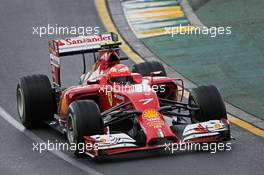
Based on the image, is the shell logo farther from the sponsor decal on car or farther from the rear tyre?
the rear tyre

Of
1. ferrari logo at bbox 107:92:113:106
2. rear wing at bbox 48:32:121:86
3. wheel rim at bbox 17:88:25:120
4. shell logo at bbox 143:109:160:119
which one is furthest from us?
rear wing at bbox 48:32:121:86

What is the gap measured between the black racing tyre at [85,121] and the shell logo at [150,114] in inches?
28.4

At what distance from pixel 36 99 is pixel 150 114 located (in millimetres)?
2733

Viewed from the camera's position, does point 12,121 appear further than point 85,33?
No

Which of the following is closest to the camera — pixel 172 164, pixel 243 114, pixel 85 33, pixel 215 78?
pixel 172 164

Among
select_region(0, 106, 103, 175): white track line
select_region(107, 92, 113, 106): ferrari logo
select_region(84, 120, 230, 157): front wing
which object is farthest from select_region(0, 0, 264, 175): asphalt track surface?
select_region(107, 92, 113, 106): ferrari logo

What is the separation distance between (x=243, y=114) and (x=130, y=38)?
6757 mm

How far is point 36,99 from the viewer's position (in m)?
16.8

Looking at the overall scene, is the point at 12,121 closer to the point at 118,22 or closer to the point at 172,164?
the point at 172,164

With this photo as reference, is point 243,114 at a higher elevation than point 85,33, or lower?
lower

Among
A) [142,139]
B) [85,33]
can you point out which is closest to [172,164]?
[142,139]

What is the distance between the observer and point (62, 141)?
631 inches

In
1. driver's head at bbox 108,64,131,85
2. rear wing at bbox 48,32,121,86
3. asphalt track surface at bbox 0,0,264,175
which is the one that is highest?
rear wing at bbox 48,32,121,86

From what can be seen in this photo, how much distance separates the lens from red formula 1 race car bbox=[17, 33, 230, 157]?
48.1 feet
